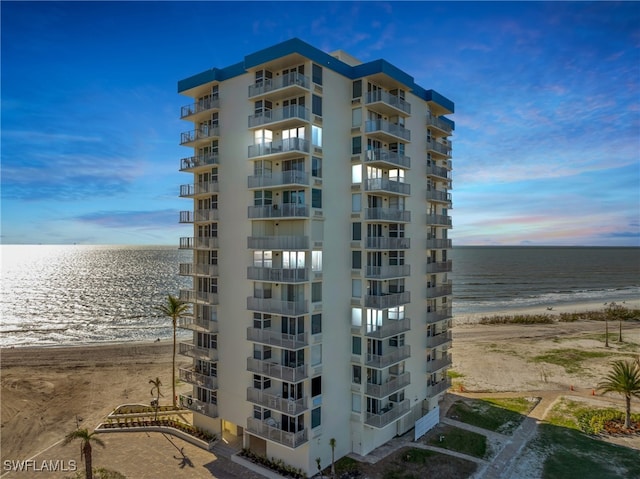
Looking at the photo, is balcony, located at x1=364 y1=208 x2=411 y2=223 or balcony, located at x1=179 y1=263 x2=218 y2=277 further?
balcony, located at x1=179 y1=263 x2=218 y2=277

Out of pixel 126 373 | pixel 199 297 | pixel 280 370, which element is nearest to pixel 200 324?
pixel 199 297

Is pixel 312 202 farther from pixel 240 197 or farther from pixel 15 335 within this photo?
pixel 15 335

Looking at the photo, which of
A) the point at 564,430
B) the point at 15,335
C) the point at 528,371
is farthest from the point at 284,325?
the point at 15,335

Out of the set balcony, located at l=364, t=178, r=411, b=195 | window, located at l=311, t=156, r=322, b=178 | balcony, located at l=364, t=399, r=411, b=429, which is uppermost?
window, located at l=311, t=156, r=322, b=178

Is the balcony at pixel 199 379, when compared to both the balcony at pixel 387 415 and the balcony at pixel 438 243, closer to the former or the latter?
the balcony at pixel 387 415

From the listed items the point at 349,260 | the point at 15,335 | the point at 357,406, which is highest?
the point at 349,260

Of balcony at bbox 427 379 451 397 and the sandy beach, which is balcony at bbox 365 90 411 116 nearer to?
balcony at bbox 427 379 451 397

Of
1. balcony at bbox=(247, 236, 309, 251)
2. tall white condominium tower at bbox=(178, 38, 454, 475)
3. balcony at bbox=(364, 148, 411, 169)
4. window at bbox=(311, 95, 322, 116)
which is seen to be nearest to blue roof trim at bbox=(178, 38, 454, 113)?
tall white condominium tower at bbox=(178, 38, 454, 475)
